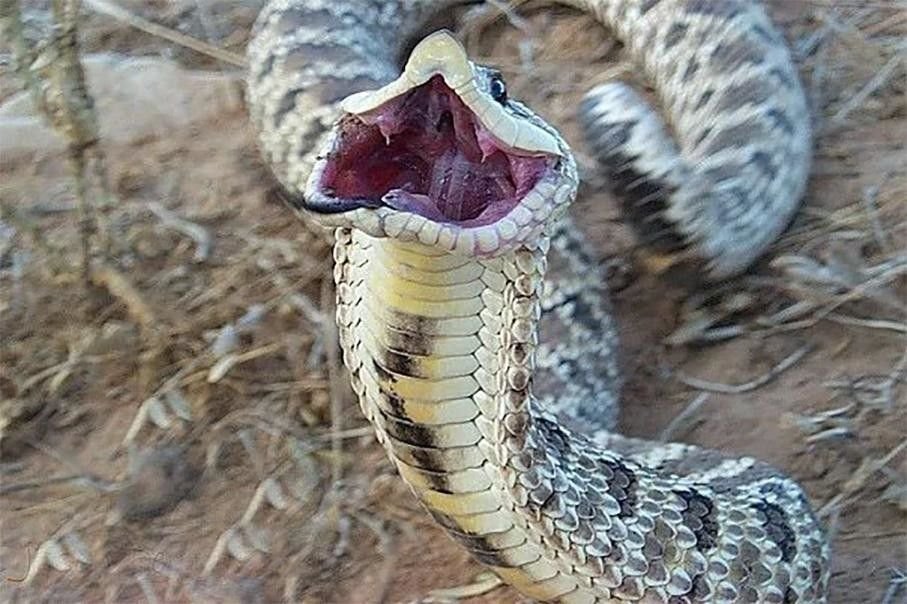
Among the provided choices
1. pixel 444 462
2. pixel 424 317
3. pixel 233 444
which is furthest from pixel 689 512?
pixel 233 444

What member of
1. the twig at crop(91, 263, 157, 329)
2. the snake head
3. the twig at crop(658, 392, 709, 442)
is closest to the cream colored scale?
the snake head

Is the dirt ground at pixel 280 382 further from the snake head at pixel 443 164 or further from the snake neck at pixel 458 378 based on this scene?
the snake head at pixel 443 164

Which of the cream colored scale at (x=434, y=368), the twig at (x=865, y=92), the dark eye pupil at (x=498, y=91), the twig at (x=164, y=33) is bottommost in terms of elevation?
the twig at (x=164, y=33)

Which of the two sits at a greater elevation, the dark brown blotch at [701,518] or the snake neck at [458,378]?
the snake neck at [458,378]

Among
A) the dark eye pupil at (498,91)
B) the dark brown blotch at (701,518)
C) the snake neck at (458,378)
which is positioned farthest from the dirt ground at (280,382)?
the dark eye pupil at (498,91)

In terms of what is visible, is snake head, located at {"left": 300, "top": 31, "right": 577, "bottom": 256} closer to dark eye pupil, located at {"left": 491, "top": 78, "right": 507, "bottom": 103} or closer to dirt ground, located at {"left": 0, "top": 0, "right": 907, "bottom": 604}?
dark eye pupil, located at {"left": 491, "top": 78, "right": 507, "bottom": 103}

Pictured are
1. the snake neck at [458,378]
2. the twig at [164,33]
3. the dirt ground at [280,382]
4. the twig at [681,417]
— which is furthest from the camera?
the twig at [164,33]

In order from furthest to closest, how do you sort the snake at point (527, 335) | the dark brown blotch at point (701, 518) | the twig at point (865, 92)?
1. the twig at point (865, 92)
2. the dark brown blotch at point (701, 518)
3. the snake at point (527, 335)

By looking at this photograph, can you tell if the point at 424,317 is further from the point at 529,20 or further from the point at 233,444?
the point at 529,20
